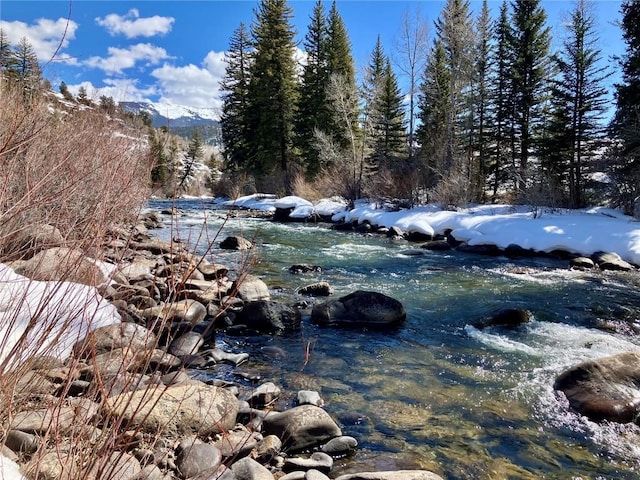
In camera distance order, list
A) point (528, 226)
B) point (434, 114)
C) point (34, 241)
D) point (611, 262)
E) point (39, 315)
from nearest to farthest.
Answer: point (39, 315) < point (34, 241) < point (611, 262) < point (528, 226) < point (434, 114)

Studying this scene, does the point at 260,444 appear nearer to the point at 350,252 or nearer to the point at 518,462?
the point at 518,462

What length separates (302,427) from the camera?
11.0ft

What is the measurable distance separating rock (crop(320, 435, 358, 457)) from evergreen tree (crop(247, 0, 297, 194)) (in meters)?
26.5

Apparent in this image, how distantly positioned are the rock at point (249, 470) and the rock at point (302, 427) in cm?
48

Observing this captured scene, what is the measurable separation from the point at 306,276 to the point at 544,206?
10.4m

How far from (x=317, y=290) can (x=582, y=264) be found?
6.44 meters

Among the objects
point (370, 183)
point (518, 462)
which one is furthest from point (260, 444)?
point (370, 183)

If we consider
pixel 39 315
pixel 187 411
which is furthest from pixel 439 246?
pixel 39 315

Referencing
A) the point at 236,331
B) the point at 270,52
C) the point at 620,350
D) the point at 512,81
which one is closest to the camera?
the point at 620,350

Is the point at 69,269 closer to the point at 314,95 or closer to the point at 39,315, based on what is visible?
the point at 39,315

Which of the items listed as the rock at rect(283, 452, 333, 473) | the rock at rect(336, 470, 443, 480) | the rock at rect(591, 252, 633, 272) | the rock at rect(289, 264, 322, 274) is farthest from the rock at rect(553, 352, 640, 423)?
the rock at rect(591, 252, 633, 272)

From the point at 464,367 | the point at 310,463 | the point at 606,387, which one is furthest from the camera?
the point at 464,367

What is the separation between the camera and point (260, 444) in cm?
325

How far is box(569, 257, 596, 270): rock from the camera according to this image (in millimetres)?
9582
